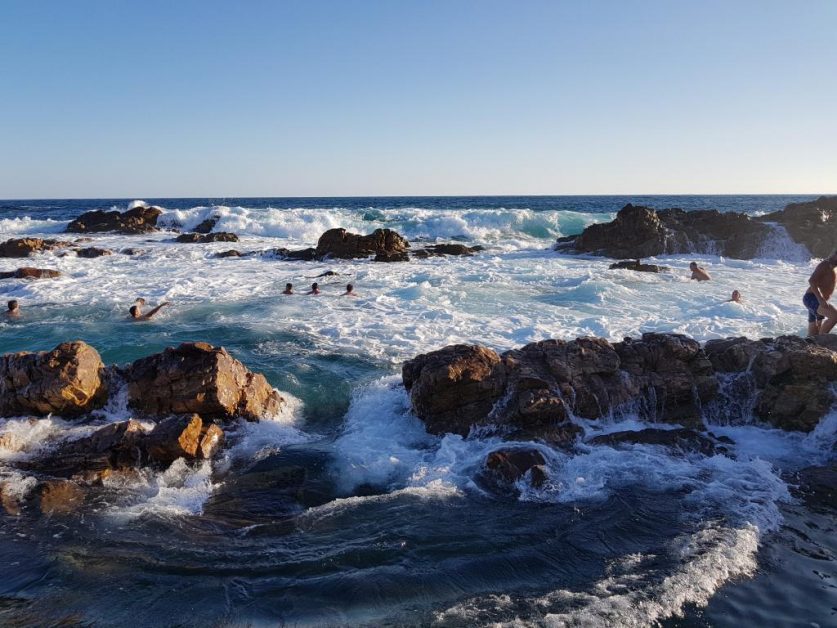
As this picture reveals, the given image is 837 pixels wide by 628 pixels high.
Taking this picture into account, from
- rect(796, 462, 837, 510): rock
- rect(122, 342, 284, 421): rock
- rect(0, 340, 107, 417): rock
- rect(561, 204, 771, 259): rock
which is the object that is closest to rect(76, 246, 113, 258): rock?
rect(0, 340, 107, 417): rock

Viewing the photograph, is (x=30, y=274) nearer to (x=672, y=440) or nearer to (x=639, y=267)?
(x=672, y=440)

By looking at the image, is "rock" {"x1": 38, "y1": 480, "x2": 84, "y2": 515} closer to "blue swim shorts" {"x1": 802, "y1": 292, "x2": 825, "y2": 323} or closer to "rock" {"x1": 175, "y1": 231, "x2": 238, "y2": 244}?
"blue swim shorts" {"x1": 802, "y1": 292, "x2": 825, "y2": 323}

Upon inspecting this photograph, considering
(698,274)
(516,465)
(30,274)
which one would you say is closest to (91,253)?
(30,274)

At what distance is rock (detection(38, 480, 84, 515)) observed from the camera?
483 cm

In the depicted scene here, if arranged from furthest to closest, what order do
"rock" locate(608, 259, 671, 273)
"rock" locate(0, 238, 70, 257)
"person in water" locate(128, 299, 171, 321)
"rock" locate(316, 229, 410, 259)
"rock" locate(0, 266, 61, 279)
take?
"rock" locate(316, 229, 410, 259) → "rock" locate(0, 238, 70, 257) → "rock" locate(608, 259, 671, 273) → "rock" locate(0, 266, 61, 279) → "person in water" locate(128, 299, 171, 321)

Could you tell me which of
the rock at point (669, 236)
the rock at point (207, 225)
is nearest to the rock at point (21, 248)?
the rock at point (207, 225)

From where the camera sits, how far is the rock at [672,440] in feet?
19.3

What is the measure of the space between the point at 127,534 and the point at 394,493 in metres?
2.15

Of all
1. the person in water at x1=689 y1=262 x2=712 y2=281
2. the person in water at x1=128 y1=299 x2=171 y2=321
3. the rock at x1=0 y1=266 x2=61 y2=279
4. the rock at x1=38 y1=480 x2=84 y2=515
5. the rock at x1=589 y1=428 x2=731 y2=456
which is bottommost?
the rock at x1=38 y1=480 x2=84 y2=515

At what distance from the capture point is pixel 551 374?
21.9ft

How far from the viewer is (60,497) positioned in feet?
16.5

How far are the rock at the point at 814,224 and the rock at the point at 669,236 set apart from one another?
1333mm

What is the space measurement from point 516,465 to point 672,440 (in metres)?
1.86

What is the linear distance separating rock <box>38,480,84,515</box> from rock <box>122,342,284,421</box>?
1374mm
